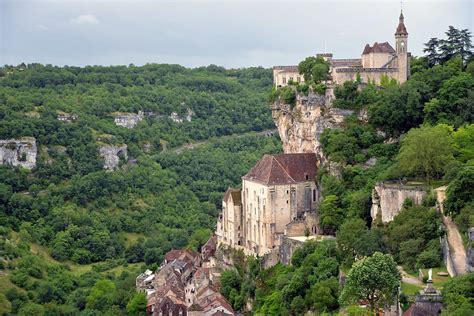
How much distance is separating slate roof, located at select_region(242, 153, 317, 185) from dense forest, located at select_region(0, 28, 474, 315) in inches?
86.5

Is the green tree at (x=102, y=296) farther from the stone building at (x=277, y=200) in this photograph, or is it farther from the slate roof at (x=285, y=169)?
the slate roof at (x=285, y=169)

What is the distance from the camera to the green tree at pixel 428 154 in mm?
62969

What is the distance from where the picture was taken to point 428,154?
63.0 m

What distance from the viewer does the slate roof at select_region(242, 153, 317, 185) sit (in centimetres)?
7323

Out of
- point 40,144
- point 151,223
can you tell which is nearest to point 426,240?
point 151,223

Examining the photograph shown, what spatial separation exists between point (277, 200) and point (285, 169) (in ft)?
9.24

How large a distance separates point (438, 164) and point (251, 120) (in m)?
109

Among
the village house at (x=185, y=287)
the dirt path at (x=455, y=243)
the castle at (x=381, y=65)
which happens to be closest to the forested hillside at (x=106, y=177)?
the village house at (x=185, y=287)

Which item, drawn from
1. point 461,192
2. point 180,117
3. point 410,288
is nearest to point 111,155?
point 180,117

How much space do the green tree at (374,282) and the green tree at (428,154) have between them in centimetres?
1412

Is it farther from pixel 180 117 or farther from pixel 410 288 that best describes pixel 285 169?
pixel 180 117

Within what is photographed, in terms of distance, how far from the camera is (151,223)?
125625 millimetres

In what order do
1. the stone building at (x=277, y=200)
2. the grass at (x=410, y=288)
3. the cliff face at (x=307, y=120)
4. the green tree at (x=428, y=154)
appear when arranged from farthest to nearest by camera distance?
the cliff face at (x=307, y=120) → the stone building at (x=277, y=200) → the green tree at (x=428, y=154) → the grass at (x=410, y=288)

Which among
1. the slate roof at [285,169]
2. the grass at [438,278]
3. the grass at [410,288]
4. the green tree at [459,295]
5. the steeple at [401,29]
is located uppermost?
the steeple at [401,29]
